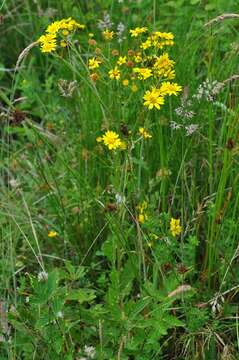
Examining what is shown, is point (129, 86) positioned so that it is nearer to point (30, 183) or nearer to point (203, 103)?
point (203, 103)

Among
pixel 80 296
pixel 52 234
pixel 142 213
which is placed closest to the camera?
pixel 80 296

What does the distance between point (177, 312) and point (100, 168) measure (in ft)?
1.88

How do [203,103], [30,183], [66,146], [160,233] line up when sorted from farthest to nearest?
[30,183]
[66,146]
[203,103]
[160,233]

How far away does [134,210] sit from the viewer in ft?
6.05

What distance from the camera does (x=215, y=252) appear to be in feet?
5.95

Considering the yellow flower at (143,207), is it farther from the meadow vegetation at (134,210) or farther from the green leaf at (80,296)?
the green leaf at (80,296)

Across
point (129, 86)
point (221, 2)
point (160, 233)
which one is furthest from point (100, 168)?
point (221, 2)

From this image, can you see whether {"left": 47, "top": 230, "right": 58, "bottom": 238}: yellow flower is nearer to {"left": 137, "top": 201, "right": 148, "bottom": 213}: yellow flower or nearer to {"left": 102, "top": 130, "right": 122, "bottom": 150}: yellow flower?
{"left": 137, "top": 201, "right": 148, "bottom": 213}: yellow flower

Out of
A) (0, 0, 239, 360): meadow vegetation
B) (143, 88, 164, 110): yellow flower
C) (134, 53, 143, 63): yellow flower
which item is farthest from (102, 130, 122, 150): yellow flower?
(134, 53, 143, 63): yellow flower

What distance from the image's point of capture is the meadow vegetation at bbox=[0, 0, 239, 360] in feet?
5.34

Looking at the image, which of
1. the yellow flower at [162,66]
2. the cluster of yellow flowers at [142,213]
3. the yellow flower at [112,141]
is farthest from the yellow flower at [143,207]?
the yellow flower at [162,66]

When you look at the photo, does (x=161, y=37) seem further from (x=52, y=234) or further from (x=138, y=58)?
(x=52, y=234)

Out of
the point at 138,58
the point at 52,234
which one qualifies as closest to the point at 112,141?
the point at 138,58

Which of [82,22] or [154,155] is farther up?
[82,22]
